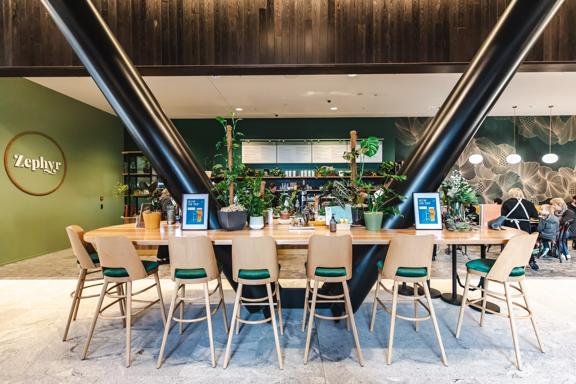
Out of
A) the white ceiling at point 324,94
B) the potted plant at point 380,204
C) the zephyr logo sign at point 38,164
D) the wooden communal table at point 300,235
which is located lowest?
Answer: the wooden communal table at point 300,235

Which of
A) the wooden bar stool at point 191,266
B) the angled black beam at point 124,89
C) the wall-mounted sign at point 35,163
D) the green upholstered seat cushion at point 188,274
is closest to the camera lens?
the wooden bar stool at point 191,266

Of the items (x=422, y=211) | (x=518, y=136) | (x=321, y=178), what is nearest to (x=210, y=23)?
(x=422, y=211)

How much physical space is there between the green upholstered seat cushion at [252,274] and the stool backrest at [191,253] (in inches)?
10.5

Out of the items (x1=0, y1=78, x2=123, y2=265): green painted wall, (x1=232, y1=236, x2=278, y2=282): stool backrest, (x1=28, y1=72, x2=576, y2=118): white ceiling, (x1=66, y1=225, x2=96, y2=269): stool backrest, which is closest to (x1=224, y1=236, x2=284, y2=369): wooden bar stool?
(x1=232, y1=236, x2=278, y2=282): stool backrest

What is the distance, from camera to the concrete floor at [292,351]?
224cm

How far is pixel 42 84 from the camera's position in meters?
5.93

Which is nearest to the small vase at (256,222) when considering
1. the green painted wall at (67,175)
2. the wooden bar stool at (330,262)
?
the wooden bar stool at (330,262)

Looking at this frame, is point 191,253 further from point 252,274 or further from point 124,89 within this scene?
point 124,89

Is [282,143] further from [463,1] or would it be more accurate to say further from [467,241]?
[467,241]

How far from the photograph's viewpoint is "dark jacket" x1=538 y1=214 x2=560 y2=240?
534 cm

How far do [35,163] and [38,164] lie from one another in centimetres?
6

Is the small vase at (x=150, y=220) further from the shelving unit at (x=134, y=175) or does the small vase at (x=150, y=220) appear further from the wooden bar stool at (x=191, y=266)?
the shelving unit at (x=134, y=175)

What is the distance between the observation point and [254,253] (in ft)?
7.76

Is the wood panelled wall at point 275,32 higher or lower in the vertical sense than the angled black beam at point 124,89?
higher
